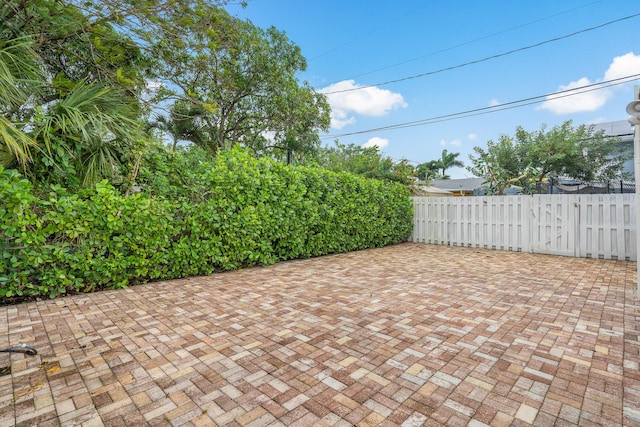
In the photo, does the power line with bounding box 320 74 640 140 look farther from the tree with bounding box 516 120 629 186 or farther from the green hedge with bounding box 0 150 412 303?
the green hedge with bounding box 0 150 412 303

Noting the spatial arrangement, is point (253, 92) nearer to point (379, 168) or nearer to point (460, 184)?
point (379, 168)

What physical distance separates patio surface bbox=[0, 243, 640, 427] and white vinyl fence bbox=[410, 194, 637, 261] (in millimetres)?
2571

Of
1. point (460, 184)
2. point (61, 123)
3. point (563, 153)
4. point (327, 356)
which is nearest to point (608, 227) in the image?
point (327, 356)

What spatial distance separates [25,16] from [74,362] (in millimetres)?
4501

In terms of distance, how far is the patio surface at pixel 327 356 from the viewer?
5.29 ft

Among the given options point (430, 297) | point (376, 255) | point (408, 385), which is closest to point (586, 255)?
point (376, 255)

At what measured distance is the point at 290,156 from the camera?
40.2 feet

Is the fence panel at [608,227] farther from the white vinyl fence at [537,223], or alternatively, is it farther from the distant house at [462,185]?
the distant house at [462,185]

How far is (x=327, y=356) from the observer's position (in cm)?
220

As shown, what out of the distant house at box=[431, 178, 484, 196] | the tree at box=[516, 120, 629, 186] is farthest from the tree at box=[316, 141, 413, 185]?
the distant house at box=[431, 178, 484, 196]

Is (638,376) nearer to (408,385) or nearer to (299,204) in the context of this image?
(408,385)

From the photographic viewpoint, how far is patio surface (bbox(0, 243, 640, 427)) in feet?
5.29

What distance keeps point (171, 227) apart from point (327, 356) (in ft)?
9.84

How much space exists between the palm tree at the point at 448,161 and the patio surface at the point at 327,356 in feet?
96.5
